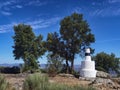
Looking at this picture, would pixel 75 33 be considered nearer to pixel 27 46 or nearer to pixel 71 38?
pixel 71 38

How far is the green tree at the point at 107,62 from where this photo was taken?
45.2 metres

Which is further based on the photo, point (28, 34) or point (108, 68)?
point (108, 68)

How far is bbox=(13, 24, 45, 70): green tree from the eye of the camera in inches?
1486

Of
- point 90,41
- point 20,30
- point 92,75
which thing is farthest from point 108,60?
point 92,75

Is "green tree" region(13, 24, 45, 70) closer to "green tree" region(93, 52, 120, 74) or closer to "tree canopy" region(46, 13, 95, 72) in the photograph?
"tree canopy" region(46, 13, 95, 72)

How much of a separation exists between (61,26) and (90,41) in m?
3.97

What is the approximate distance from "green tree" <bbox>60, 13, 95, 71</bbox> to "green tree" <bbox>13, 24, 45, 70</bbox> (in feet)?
16.4

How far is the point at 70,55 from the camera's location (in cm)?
3556

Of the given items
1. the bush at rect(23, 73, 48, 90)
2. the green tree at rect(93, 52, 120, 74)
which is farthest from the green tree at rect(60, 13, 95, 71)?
the bush at rect(23, 73, 48, 90)

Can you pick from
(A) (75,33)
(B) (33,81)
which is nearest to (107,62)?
(A) (75,33)

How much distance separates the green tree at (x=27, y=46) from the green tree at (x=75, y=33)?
197 inches

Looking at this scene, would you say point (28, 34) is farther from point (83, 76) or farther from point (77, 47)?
point (83, 76)

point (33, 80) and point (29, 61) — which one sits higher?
point (29, 61)

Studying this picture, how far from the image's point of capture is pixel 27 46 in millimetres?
37969
